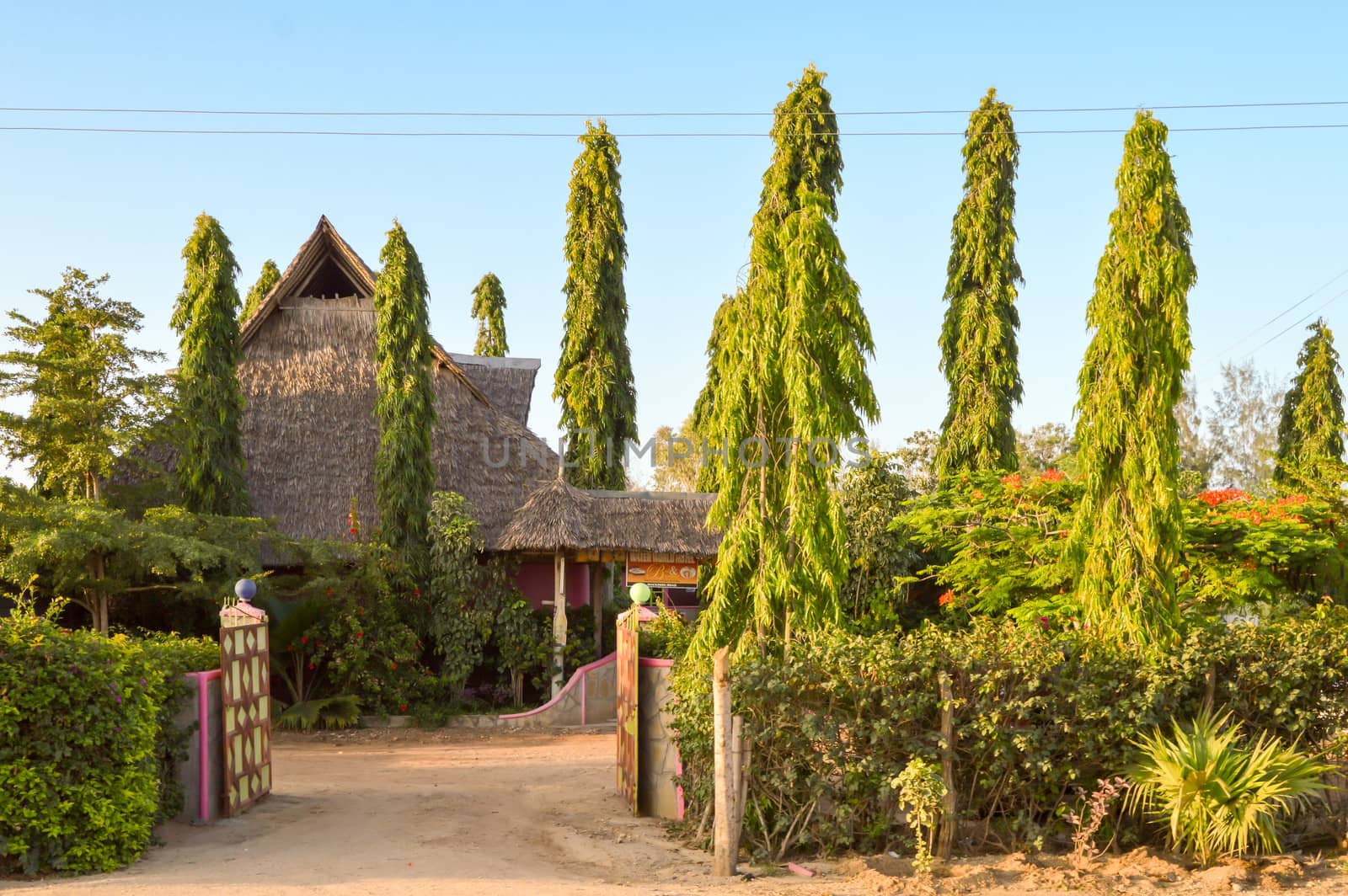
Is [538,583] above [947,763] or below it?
above

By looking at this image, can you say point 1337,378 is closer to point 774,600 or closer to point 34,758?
point 774,600

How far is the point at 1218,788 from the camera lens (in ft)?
26.3

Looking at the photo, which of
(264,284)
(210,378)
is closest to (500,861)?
(210,378)

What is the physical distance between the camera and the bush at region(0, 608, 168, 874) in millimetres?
7801

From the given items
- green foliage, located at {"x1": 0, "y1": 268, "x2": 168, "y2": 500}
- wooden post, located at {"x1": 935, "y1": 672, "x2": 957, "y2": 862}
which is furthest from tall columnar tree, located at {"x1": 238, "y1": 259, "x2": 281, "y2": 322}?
wooden post, located at {"x1": 935, "y1": 672, "x2": 957, "y2": 862}

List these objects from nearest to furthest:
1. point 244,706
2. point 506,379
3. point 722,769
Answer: point 722,769
point 244,706
point 506,379

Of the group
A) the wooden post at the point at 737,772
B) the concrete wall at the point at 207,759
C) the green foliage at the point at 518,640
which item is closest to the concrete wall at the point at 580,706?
the green foliage at the point at 518,640

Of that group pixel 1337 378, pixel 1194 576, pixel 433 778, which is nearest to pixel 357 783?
pixel 433 778

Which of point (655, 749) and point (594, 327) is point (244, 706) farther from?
point (594, 327)

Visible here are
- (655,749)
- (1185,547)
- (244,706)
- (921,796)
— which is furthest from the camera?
(1185,547)

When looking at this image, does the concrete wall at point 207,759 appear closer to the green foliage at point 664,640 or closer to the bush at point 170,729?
the bush at point 170,729

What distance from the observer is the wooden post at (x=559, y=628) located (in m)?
18.6

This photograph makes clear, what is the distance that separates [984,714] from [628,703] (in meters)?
3.79

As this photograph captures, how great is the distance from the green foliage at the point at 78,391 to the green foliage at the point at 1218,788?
14.2 m
